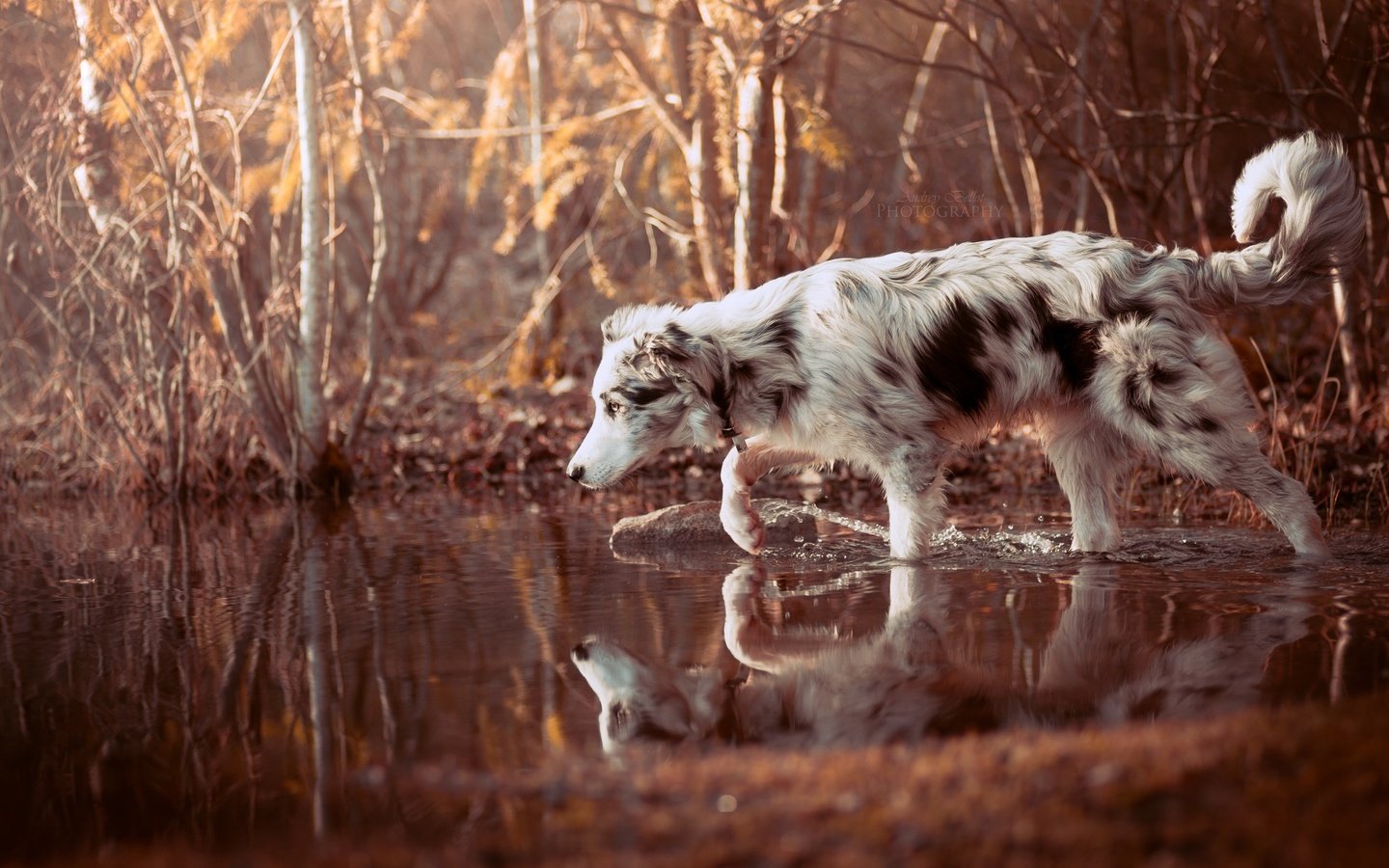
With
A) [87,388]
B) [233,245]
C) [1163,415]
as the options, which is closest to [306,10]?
[233,245]

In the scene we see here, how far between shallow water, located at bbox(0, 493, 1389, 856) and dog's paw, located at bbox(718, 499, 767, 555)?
0.66 ft

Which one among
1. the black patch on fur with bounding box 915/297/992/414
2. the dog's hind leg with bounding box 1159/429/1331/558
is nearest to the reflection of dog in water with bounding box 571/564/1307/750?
the dog's hind leg with bounding box 1159/429/1331/558

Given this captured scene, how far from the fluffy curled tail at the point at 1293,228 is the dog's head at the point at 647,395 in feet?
7.49

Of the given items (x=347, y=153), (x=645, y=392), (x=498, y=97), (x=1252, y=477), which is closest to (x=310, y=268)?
(x=347, y=153)

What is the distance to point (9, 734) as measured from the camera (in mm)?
3887

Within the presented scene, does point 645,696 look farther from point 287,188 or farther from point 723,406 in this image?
point 287,188

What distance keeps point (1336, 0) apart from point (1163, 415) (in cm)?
893

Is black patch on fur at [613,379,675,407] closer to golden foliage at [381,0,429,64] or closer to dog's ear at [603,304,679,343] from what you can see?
dog's ear at [603,304,679,343]

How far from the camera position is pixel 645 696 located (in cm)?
402

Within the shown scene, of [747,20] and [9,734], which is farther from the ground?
[747,20]

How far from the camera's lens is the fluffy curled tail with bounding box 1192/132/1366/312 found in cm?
567

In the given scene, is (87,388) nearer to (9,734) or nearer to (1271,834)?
(9,734)

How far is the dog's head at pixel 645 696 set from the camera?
3.61 metres

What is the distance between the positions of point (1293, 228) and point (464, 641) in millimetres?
3959
